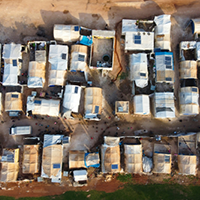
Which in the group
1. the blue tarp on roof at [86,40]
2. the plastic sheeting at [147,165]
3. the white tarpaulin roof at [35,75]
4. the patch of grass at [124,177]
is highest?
the blue tarp on roof at [86,40]

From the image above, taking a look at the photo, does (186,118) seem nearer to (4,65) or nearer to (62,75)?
(62,75)

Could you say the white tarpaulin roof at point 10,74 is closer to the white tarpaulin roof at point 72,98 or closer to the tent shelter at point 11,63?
the tent shelter at point 11,63

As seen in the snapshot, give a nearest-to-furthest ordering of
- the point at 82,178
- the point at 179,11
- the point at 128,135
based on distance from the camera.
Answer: the point at 82,178
the point at 128,135
the point at 179,11

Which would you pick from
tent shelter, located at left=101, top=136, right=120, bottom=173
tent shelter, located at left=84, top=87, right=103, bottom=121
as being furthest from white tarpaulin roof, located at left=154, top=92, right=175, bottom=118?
tent shelter, located at left=84, top=87, right=103, bottom=121

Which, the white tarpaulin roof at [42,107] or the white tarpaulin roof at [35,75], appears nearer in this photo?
the white tarpaulin roof at [42,107]

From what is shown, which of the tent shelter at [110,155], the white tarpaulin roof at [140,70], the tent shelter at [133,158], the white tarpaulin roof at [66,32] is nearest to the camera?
the tent shelter at [110,155]

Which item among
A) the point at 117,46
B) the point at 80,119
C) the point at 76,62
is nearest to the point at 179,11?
the point at 117,46

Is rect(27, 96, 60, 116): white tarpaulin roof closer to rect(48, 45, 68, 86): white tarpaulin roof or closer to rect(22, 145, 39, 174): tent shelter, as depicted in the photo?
rect(48, 45, 68, 86): white tarpaulin roof

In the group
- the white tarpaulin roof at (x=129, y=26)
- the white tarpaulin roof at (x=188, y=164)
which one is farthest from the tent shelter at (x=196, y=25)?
the white tarpaulin roof at (x=188, y=164)
